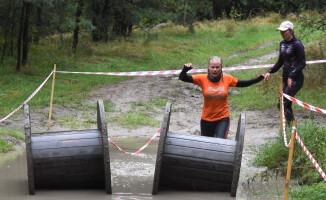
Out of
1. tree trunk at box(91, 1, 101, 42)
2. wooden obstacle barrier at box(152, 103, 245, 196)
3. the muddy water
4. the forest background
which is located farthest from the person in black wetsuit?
tree trunk at box(91, 1, 101, 42)

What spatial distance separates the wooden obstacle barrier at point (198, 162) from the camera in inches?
236

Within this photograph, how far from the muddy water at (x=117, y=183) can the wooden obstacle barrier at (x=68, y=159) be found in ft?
0.47

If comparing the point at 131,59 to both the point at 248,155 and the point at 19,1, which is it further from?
the point at 248,155

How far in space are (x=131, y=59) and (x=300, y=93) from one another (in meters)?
8.94

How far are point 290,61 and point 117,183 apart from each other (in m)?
3.95

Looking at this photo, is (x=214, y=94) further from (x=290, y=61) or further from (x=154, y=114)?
(x=154, y=114)

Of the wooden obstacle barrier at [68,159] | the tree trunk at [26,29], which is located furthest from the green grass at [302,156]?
the tree trunk at [26,29]

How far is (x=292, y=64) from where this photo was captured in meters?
8.91

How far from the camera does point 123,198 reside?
598 centimetres

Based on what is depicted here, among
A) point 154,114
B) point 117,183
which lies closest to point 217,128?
point 117,183

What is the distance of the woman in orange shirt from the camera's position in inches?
259

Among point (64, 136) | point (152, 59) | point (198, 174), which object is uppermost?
point (152, 59)

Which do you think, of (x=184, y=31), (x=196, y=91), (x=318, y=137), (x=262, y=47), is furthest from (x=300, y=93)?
(x=184, y=31)

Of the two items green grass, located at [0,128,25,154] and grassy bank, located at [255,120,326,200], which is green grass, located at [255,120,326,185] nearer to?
grassy bank, located at [255,120,326,200]
